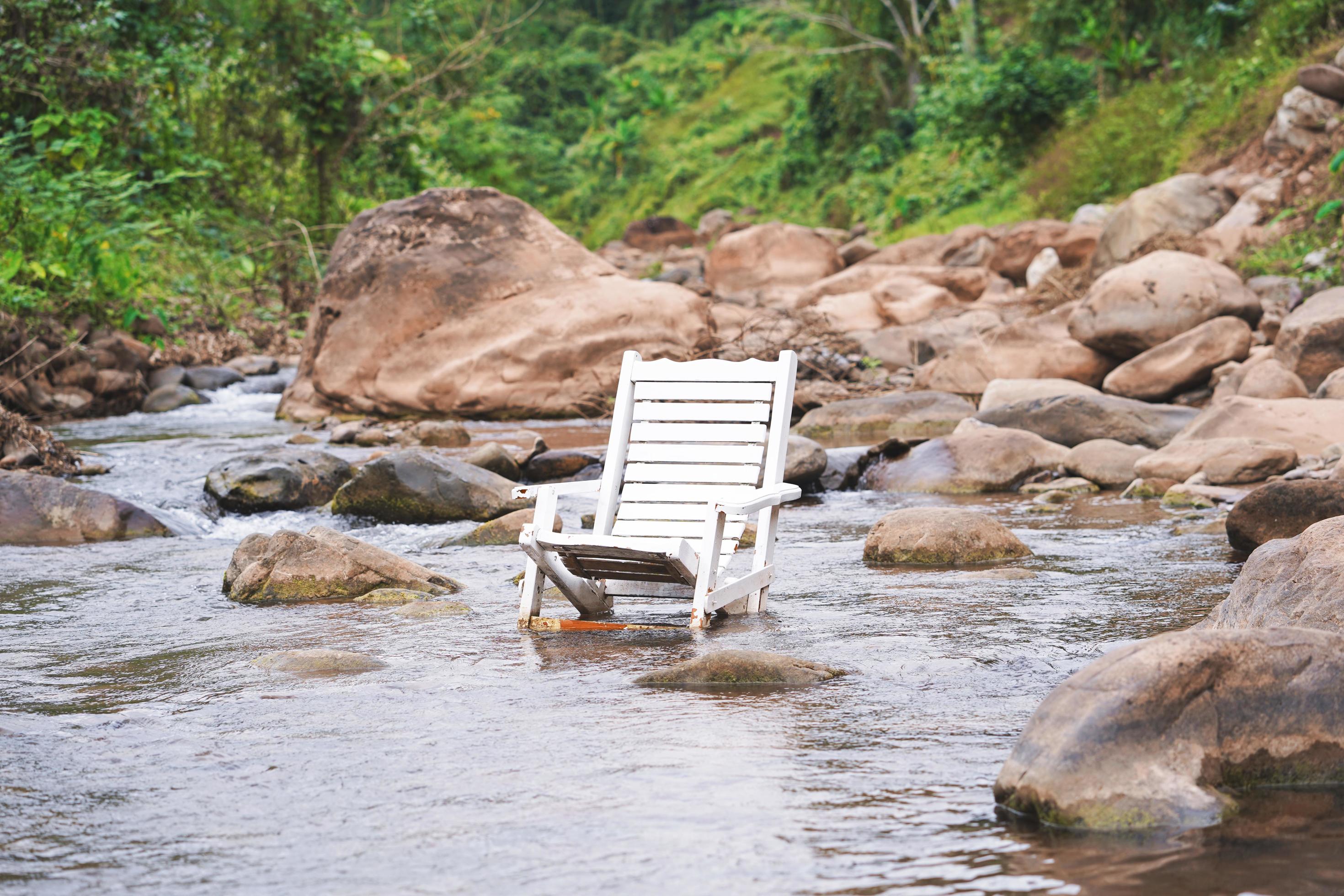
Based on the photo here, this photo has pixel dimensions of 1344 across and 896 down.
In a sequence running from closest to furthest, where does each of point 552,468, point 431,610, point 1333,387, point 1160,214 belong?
point 431,610
point 1333,387
point 552,468
point 1160,214

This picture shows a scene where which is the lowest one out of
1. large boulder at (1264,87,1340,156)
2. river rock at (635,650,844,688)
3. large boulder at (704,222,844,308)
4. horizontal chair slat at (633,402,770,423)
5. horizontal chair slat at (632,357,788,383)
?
river rock at (635,650,844,688)

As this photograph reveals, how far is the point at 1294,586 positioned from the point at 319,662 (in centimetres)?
343

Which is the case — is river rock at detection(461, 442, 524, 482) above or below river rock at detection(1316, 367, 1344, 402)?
below

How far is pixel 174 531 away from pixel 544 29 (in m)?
51.7

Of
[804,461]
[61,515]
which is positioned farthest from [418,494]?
[804,461]

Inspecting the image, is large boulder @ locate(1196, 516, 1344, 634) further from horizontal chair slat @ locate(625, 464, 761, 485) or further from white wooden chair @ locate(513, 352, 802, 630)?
horizontal chair slat @ locate(625, 464, 761, 485)

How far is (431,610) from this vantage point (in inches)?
248

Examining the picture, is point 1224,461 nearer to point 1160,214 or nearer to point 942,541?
point 942,541

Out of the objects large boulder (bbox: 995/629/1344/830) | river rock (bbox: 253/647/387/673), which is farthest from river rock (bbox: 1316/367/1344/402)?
river rock (bbox: 253/647/387/673)

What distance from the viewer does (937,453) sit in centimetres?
1054

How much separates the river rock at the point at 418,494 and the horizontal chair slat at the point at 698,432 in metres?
2.84

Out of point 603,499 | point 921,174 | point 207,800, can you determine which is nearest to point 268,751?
point 207,800

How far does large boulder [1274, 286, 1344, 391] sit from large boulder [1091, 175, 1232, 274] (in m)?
6.92

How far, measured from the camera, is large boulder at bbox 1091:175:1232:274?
18766 millimetres
